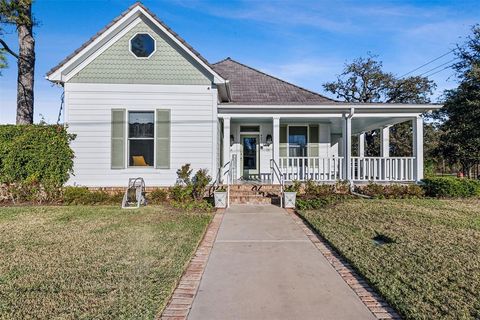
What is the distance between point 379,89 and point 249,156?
2162cm

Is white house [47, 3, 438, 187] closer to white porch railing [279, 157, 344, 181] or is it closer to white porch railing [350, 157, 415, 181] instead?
white porch railing [350, 157, 415, 181]

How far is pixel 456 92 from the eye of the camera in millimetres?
18328

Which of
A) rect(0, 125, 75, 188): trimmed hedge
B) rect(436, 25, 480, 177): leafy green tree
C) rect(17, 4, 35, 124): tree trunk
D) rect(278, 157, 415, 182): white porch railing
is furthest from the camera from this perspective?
rect(436, 25, 480, 177): leafy green tree

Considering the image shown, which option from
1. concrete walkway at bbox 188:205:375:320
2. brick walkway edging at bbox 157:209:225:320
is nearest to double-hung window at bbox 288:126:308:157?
concrete walkway at bbox 188:205:375:320

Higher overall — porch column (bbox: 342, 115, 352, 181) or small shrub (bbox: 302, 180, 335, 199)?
porch column (bbox: 342, 115, 352, 181)

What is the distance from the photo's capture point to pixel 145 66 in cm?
979

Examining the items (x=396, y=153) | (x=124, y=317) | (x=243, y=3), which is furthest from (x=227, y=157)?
(x=396, y=153)

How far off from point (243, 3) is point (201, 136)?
236 inches

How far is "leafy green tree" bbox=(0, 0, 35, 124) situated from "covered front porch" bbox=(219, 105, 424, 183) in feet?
26.1

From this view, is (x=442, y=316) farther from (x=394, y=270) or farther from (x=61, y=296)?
(x=61, y=296)

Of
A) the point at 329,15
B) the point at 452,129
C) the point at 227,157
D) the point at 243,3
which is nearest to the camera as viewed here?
the point at 227,157

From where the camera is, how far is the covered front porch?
33.8ft

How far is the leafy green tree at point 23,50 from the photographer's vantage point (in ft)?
38.2

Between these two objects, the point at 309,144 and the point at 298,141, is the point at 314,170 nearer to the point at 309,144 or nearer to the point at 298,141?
the point at 309,144
